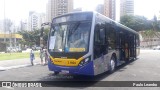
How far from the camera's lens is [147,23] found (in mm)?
100938

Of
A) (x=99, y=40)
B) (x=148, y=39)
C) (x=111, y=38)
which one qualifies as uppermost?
(x=148, y=39)

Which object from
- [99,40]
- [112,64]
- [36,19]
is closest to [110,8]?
[36,19]

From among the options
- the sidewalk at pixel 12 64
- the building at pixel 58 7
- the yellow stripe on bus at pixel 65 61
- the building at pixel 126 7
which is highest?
the building at pixel 126 7

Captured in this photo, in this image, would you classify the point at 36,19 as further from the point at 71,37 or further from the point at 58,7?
the point at 71,37

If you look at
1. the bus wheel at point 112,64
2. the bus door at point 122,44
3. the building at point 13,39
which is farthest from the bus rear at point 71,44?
the building at point 13,39

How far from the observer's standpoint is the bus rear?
10305 mm

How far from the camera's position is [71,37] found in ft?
35.2

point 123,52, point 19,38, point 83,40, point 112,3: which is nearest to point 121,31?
point 123,52

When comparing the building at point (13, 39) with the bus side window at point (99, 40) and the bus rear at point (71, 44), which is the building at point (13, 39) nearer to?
the bus rear at point (71, 44)

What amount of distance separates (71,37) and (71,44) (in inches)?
12.5

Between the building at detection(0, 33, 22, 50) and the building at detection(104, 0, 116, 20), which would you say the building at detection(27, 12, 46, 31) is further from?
the building at detection(104, 0, 116, 20)

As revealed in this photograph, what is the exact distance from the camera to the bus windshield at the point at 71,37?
10.5m

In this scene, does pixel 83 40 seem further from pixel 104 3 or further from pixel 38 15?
pixel 38 15

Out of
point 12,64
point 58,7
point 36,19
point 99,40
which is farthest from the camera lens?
point 36,19
